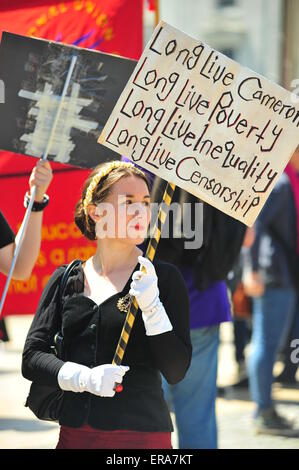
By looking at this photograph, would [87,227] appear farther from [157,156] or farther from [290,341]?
[290,341]

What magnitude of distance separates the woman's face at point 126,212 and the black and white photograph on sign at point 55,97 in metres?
0.52

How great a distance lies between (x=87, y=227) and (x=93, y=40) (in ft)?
4.24

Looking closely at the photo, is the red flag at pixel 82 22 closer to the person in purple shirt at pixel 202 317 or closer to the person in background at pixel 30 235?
the person in purple shirt at pixel 202 317

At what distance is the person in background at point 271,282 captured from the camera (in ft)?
21.1

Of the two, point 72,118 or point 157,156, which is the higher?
point 72,118

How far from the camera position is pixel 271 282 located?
21.9 ft

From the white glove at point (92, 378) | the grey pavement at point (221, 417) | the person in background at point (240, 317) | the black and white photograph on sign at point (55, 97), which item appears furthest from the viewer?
the person in background at point (240, 317)

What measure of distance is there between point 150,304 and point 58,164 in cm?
157

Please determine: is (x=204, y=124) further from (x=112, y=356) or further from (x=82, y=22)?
(x=82, y=22)

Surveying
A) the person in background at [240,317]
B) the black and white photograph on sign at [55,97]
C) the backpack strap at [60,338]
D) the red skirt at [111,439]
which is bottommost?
the red skirt at [111,439]

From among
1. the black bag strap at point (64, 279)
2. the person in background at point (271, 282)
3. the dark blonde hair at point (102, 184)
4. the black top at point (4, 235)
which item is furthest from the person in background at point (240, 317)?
the black bag strap at point (64, 279)

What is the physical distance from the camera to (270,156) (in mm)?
3465

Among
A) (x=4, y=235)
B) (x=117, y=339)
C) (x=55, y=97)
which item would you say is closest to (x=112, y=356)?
A: (x=117, y=339)
